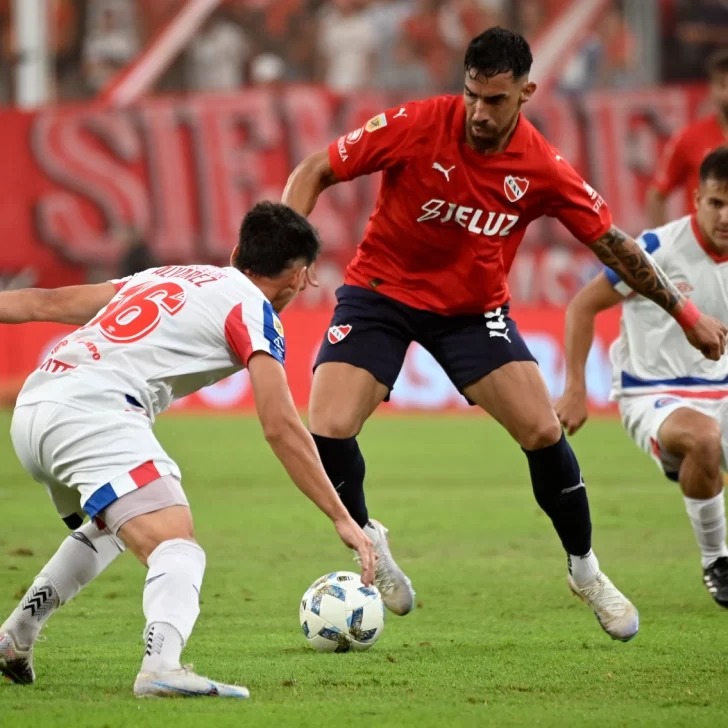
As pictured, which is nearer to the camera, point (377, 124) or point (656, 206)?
point (377, 124)

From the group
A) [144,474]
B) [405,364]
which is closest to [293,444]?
[144,474]

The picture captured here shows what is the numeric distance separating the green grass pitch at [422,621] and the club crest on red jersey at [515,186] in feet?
5.74

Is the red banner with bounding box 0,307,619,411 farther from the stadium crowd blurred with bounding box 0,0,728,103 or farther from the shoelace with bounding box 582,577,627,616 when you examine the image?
the shoelace with bounding box 582,577,627,616

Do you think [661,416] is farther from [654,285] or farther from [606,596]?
[606,596]

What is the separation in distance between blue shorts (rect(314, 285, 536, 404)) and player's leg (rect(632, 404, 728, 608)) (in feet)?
3.09

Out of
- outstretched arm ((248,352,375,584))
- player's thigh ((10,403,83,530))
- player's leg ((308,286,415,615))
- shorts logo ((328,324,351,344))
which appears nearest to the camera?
outstretched arm ((248,352,375,584))

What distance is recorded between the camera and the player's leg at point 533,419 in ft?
18.0

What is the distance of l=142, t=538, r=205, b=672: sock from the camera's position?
393cm

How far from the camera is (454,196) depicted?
5.54 metres

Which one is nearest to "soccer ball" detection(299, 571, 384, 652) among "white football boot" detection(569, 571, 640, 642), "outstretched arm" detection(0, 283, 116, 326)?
"white football boot" detection(569, 571, 640, 642)

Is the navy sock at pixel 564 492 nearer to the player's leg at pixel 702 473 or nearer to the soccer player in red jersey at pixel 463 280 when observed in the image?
the soccer player in red jersey at pixel 463 280

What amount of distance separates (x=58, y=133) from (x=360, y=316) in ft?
48.8

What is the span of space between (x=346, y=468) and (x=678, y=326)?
197 cm

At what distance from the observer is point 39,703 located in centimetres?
408
